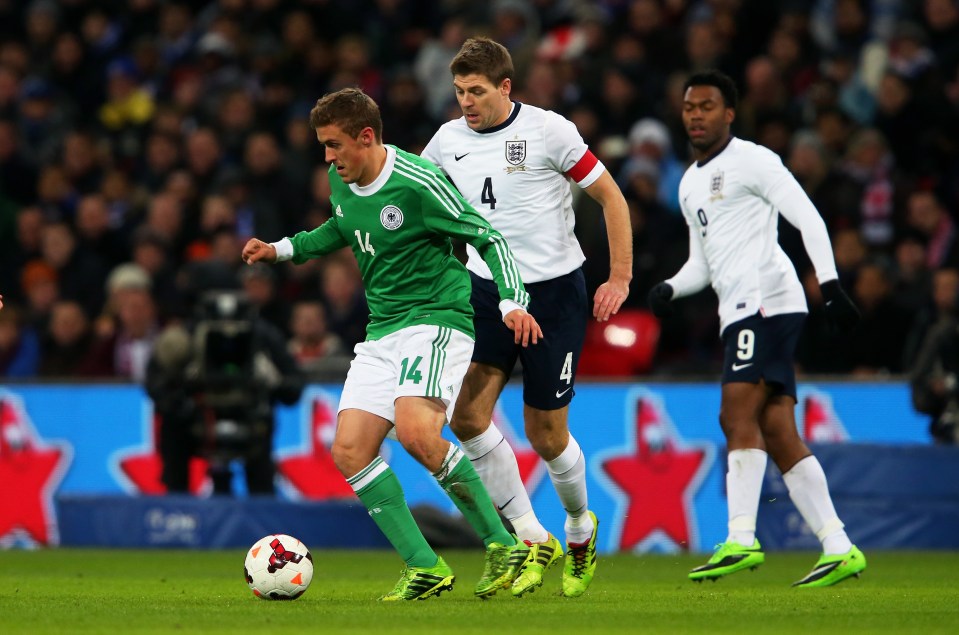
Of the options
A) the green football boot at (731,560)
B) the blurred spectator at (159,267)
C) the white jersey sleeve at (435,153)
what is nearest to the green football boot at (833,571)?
the green football boot at (731,560)

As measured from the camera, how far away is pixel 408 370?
6.98 m

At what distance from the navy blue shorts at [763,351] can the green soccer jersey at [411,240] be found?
1882 mm

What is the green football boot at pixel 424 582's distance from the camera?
700 cm

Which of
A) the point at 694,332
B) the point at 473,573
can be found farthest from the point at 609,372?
the point at 473,573

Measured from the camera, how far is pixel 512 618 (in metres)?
6.37

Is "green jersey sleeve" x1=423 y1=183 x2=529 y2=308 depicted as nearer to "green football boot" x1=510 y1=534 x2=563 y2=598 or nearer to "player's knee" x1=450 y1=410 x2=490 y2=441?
"player's knee" x1=450 y1=410 x2=490 y2=441

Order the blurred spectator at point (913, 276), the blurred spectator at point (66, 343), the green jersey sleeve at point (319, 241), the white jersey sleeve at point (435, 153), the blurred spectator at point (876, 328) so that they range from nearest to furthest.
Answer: the green jersey sleeve at point (319, 241) → the white jersey sleeve at point (435, 153) → the blurred spectator at point (876, 328) → the blurred spectator at point (913, 276) → the blurred spectator at point (66, 343)

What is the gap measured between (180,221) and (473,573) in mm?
7621

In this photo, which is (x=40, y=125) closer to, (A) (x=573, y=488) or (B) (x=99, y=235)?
(B) (x=99, y=235)

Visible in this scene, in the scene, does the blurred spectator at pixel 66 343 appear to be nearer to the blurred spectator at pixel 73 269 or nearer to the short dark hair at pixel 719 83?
the blurred spectator at pixel 73 269

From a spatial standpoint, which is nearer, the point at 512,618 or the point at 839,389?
the point at 512,618

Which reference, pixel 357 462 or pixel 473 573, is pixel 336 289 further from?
pixel 357 462

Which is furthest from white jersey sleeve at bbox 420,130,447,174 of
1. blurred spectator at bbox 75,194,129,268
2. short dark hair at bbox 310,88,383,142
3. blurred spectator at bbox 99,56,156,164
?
blurred spectator at bbox 99,56,156,164

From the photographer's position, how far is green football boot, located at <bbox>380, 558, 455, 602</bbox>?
7004mm
